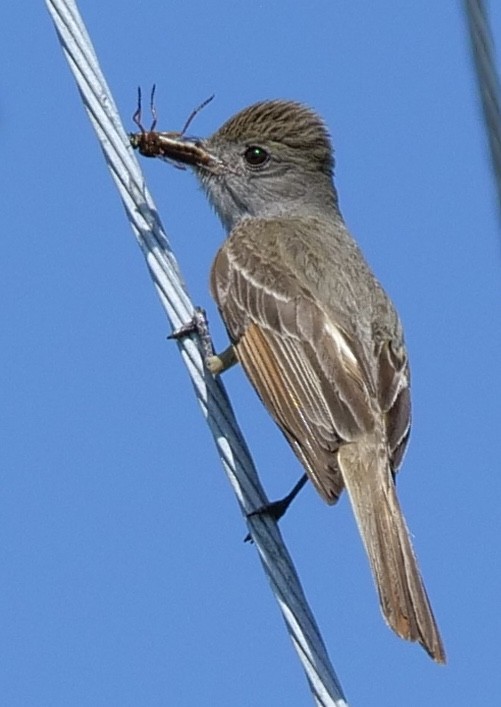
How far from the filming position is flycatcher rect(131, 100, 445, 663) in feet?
15.5

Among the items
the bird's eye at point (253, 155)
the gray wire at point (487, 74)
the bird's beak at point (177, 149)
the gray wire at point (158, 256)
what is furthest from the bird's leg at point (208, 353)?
the gray wire at point (487, 74)

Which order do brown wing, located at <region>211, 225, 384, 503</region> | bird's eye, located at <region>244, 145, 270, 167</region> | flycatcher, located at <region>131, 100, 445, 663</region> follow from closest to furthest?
flycatcher, located at <region>131, 100, 445, 663</region>
brown wing, located at <region>211, 225, 384, 503</region>
bird's eye, located at <region>244, 145, 270, 167</region>

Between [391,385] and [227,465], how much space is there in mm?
1551

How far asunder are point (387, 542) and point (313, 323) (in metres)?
1.31

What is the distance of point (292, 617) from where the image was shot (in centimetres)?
356

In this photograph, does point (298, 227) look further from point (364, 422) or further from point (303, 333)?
point (364, 422)

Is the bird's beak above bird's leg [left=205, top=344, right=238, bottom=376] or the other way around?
above

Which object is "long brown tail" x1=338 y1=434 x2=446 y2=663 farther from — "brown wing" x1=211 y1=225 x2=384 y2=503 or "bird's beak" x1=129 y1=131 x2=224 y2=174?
"bird's beak" x1=129 y1=131 x2=224 y2=174

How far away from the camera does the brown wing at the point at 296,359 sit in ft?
16.6

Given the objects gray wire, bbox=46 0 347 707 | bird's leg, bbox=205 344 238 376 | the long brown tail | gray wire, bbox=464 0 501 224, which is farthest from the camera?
bird's leg, bbox=205 344 238 376

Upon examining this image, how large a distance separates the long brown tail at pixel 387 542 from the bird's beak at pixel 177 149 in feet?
7.35

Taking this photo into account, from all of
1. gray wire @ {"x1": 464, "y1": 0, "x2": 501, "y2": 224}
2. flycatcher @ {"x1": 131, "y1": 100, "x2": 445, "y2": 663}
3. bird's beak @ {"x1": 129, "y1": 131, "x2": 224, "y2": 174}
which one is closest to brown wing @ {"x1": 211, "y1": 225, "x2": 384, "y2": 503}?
flycatcher @ {"x1": 131, "y1": 100, "x2": 445, "y2": 663}

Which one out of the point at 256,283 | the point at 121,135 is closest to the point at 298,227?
the point at 256,283

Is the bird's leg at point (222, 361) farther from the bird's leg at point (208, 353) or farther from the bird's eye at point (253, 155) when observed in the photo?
the bird's eye at point (253, 155)
